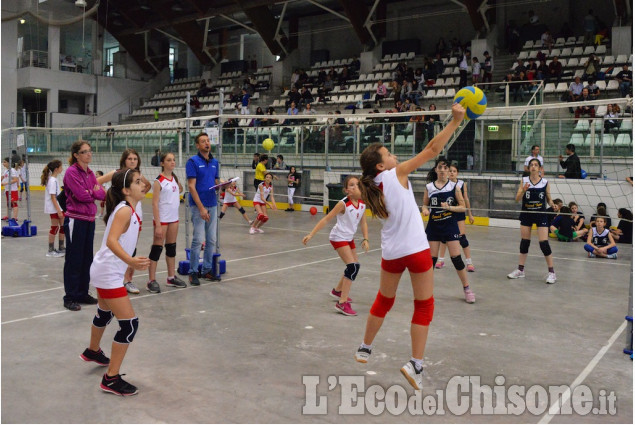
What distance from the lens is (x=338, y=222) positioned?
677 cm

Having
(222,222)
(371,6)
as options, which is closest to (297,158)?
(222,222)

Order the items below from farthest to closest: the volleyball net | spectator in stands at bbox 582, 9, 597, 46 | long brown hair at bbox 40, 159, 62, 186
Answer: spectator in stands at bbox 582, 9, 597, 46 → the volleyball net → long brown hair at bbox 40, 159, 62, 186

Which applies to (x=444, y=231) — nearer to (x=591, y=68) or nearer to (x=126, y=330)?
(x=126, y=330)

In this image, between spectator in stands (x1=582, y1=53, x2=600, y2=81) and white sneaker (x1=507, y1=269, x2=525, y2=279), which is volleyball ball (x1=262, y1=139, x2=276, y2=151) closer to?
spectator in stands (x1=582, y1=53, x2=600, y2=81)

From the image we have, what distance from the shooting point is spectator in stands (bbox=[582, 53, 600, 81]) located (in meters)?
20.4

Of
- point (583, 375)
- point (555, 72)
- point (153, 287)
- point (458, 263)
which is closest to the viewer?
point (583, 375)

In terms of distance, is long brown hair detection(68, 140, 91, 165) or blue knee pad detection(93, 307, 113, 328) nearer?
blue knee pad detection(93, 307, 113, 328)

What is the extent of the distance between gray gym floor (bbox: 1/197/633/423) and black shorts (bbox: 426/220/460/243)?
77cm

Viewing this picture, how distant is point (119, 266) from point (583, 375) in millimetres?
3825

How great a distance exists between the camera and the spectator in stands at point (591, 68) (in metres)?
20.4

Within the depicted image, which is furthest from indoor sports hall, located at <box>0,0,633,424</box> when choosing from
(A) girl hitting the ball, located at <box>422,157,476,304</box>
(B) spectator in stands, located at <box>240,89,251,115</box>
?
(B) spectator in stands, located at <box>240,89,251,115</box>

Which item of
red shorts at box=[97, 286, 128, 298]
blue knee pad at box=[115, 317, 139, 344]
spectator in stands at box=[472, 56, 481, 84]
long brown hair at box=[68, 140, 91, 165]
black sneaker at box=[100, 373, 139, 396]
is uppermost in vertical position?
spectator in stands at box=[472, 56, 481, 84]

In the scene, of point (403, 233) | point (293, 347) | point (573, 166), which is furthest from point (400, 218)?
point (573, 166)

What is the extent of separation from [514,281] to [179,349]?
17.9ft
